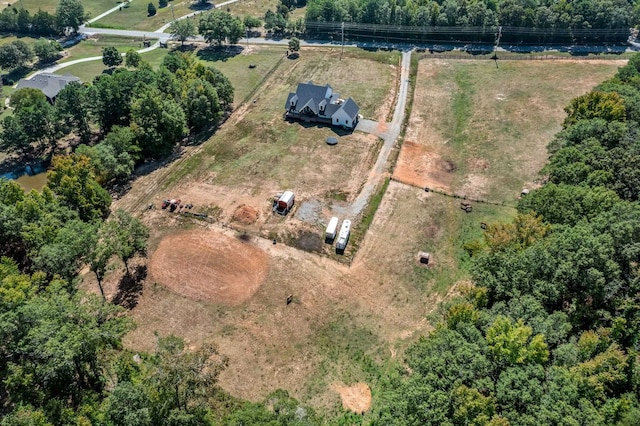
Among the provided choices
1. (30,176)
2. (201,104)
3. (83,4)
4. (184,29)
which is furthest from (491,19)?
(83,4)

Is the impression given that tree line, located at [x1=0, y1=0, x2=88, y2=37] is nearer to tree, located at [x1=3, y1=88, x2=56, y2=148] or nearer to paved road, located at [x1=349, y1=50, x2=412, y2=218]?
tree, located at [x1=3, y1=88, x2=56, y2=148]

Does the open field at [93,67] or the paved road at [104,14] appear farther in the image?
the paved road at [104,14]

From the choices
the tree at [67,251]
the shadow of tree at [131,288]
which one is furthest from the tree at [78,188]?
the shadow of tree at [131,288]

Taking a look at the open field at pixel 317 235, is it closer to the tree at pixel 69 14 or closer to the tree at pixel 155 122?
the tree at pixel 155 122

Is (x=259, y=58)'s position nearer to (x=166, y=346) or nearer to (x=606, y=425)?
(x=166, y=346)

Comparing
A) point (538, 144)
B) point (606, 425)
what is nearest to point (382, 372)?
point (606, 425)

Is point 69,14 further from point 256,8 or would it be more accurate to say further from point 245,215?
point 245,215

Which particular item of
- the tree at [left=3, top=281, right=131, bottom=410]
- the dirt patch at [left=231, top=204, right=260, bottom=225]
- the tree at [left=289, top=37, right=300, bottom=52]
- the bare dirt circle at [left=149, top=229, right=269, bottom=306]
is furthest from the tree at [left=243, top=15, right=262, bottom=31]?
the tree at [left=3, top=281, right=131, bottom=410]
